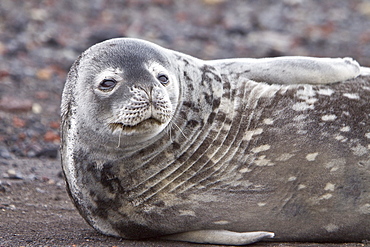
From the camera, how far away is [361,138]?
4871 mm

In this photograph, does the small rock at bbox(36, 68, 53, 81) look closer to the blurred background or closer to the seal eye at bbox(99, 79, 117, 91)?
the blurred background

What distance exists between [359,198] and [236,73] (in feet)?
4.22

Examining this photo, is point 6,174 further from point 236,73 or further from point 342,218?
point 342,218

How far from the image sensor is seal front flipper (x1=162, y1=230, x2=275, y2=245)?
466cm

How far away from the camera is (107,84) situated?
4.64 m

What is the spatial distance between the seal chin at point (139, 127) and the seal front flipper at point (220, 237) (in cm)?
81

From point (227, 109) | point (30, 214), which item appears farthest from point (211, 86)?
point (30, 214)

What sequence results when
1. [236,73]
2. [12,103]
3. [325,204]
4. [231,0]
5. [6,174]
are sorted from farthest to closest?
[231,0] < [12,103] < [6,174] < [236,73] < [325,204]

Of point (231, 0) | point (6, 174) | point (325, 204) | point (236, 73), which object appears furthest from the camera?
point (231, 0)

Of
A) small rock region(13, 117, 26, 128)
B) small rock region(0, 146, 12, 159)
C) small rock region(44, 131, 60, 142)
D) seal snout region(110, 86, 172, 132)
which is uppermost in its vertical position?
seal snout region(110, 86, 172, 132)

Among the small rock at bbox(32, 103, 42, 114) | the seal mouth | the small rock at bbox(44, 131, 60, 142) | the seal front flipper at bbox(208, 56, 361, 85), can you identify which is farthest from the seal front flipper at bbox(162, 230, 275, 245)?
the small rock at bbox(32, 103, 42, 114)

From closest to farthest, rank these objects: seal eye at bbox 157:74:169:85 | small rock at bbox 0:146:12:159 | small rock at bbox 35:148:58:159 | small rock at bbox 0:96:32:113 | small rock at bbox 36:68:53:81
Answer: seal eye at bbox 157:74:169:85 < small rock at bbox 0:146:12:159 < small rock at bbox 35:148:58:159 < small rock at bbox 0:96:32:113 < small rock at bbox 36:68:53:81

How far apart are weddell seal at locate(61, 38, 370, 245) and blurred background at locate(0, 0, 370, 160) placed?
10.3ft

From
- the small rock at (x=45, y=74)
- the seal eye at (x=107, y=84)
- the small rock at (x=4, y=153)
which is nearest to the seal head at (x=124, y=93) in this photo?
the seal eye at (x=107, y=84)
